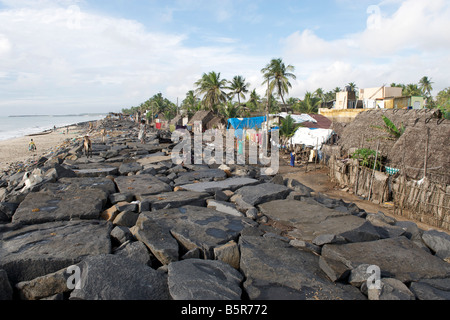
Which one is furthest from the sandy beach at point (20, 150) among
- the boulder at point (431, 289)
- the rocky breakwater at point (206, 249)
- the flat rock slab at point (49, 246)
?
the boulder at point (431, 289)

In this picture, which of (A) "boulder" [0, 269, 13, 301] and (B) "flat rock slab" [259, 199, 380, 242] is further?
(B) "flat rock slab" [259, 199, 380, 242]

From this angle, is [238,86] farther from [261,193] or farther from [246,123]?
[261,193]

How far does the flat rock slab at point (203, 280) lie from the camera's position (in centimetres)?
194

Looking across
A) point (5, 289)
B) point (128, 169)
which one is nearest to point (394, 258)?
point (5, 289)

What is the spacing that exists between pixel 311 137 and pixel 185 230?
16.8 meters

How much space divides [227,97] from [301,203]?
34.4m

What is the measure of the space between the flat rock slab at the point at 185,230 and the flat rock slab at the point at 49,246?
44cm

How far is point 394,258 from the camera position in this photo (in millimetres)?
2537

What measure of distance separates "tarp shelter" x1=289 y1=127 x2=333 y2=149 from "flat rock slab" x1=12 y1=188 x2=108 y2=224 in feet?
50.3

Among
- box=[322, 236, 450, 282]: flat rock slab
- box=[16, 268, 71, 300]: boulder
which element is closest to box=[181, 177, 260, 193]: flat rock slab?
box=[322, 236, 450, 282]: flat rock slab

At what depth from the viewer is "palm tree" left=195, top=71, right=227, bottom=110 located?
35.9 m

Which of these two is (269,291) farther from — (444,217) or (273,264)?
(444,217)

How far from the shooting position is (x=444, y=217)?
778cm

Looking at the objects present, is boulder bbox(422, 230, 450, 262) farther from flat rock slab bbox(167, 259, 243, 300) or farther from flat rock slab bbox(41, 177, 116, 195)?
flat rock slab bbox(41, 177, 116, 195)
